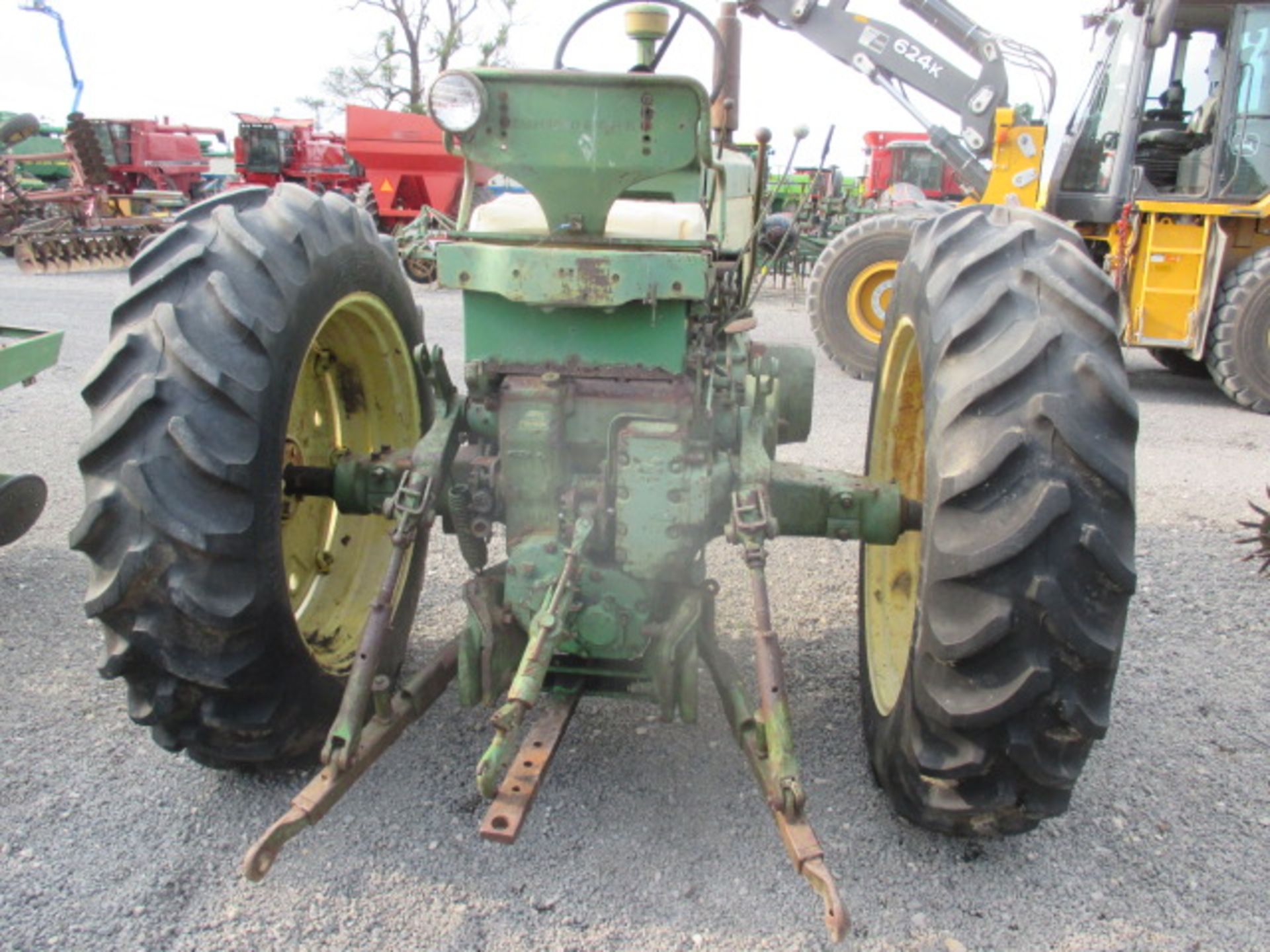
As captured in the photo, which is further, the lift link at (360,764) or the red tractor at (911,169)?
the red tractor at (911,169)

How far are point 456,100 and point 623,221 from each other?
67cm

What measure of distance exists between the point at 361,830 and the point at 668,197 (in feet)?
7.49

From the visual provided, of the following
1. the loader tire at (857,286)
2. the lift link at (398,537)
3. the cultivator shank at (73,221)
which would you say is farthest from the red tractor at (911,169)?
the lift link at (398,537)

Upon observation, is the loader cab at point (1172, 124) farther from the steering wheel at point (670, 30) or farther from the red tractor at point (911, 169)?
the red tractor at point (911, 169)

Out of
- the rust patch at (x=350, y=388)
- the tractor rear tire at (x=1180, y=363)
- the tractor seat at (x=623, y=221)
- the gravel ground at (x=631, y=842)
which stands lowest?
the tractor rear tire at (x=1180, y=363)

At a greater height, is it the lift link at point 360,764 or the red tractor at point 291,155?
the red tractor at point 291,155

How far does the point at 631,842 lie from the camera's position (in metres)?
2.81

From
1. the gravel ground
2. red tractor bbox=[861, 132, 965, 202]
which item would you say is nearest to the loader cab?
the gravel ground

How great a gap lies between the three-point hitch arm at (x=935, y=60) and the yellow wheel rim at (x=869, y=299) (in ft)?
4.88

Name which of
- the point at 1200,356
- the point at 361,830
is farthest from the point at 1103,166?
the point at 361,830

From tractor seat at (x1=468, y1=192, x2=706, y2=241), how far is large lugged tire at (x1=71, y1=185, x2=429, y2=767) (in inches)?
16.5

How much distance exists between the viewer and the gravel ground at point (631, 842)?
8.23 feet

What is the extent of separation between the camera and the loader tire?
9.07 meters

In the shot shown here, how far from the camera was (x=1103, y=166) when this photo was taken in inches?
332
